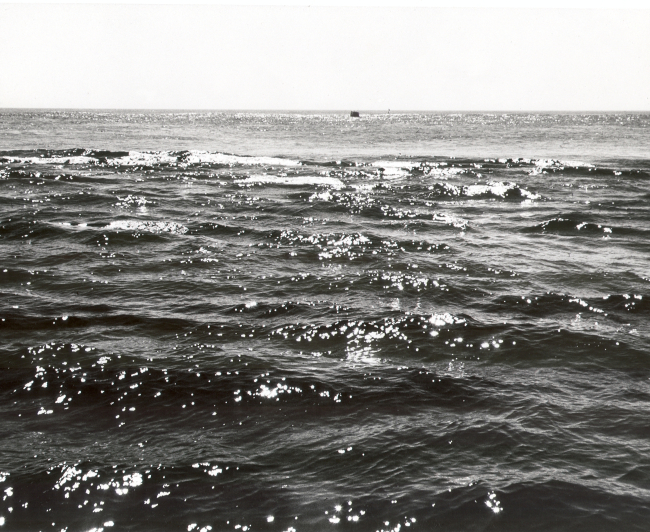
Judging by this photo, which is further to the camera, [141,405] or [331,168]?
[331,168]

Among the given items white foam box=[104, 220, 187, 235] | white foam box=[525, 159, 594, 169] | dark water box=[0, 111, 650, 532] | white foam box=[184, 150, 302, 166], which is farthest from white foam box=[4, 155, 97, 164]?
white foam box=[525, 159, 594, 169]

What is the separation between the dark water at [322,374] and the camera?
241 inches

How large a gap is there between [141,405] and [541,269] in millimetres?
10562

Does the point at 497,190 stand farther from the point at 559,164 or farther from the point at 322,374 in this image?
the point at 322,374

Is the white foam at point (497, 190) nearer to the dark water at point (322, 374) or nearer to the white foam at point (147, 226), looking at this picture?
the dark water at point (322, 374)

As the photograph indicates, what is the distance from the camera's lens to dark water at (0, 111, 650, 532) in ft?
20.1

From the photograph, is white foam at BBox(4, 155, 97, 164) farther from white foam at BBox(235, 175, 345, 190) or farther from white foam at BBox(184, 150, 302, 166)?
white foam at BBox(235, 175, 345, 190)

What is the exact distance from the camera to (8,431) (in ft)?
23.6

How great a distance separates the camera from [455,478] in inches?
254

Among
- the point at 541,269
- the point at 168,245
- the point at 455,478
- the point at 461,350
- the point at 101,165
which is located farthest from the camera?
the point at 101,165

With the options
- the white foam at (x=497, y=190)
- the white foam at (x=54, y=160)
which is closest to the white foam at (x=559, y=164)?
the white foam at (x=497, y=190)

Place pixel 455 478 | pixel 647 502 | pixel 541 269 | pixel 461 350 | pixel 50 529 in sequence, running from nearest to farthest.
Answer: pixel 50 529, pixel 647 502, pixel 455 478, pixel 461 350, pixel 541 269

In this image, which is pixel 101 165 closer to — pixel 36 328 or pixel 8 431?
pixel 36 328

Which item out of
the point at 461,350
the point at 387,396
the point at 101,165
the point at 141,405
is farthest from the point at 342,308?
the point at 101,165
